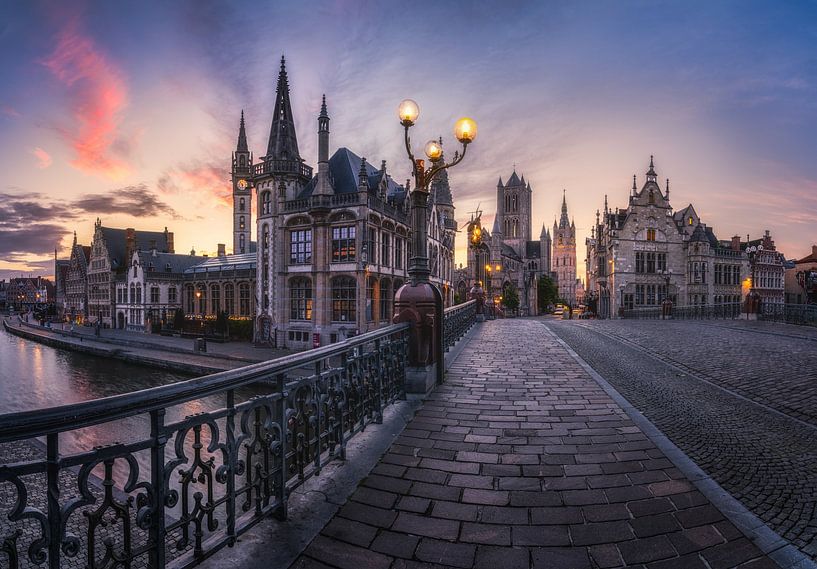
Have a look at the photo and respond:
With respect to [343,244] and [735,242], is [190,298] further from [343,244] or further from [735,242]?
[735,242]

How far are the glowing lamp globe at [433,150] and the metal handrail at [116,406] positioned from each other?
5.25 metres

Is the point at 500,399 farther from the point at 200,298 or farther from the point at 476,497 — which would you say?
the point at 200,298

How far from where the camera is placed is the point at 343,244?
29.7m

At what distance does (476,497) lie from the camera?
3.14 metres

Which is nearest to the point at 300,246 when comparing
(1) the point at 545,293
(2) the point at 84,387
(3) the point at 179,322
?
(2) the point at 84,387

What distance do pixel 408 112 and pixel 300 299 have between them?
26436 millimetres

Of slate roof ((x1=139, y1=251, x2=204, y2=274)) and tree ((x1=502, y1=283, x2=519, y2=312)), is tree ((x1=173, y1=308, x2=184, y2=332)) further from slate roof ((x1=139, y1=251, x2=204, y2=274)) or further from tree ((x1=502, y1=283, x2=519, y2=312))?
tree ((x1=502, y1=283, x2=519, y2=312))

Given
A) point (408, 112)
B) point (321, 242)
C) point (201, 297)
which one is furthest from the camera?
point (201, 297)

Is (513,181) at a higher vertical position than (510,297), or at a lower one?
higher

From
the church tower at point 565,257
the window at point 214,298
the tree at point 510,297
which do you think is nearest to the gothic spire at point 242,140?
the window at point 214,298

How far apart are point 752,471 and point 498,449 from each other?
2261mm

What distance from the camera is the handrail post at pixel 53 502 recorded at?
162cm

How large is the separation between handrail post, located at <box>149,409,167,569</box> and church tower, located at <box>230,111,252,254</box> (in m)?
67.2

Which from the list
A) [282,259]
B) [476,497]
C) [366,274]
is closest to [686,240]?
[366,274]
